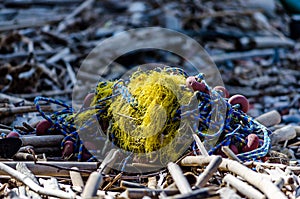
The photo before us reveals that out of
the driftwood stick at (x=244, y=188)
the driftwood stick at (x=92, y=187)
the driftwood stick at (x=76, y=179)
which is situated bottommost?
the driftwood stick at (x=244, y=188)

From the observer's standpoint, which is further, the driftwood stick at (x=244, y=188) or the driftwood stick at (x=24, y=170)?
the driftwood stick at (x=24, y=170)

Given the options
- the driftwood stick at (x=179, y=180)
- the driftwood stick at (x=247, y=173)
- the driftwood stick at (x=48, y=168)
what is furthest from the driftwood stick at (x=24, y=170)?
the driftwood stick at (x=247, y=173)

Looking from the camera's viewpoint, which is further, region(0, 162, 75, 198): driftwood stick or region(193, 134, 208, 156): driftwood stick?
region(193, 134, 208, 156): driftwood stick

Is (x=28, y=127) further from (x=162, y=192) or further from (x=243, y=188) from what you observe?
(x=243, y=188)

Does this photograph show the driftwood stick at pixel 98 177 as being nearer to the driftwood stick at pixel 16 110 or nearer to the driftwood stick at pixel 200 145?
the driftwood stick at pixel 200 145

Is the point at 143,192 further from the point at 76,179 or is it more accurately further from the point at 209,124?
the point at 209,124

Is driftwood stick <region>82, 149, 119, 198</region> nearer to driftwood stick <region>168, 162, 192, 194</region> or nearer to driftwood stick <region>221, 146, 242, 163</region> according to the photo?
driftwood stick <region>168, 162, 192, 194</region>

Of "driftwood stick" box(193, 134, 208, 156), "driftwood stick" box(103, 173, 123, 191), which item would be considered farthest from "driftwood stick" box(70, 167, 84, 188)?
"driftwood stick" box(193, 134, 208, 156)
